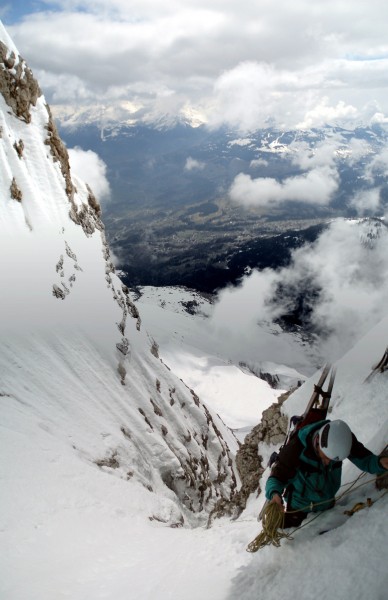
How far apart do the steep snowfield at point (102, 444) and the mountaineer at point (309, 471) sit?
0.36m

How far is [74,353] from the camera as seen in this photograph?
4519cm

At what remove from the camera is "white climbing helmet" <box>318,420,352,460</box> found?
5.73 m

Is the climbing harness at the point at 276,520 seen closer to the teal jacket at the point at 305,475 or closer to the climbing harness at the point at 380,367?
the teal jacket at the point at 305,475

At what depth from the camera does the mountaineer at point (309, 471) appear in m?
6.06

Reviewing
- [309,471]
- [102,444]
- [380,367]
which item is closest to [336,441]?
[309,471]

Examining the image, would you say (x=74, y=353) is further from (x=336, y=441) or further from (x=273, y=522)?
(x=336, y=441)

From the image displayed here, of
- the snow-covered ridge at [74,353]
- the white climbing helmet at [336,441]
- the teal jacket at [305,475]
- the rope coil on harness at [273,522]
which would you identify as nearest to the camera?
the white climbing helmet at [336,441]

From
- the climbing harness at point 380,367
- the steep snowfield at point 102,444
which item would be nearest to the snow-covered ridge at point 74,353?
the steep snowfield at point 102,444

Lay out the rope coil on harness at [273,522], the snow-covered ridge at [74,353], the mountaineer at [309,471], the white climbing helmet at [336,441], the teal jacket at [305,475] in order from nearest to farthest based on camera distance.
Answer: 1. the white climbing helmet at [336,441]
2. the mountaineer at [309,471]
3. the teal jacket at [305,475]
4. the rope coil on harness at [273,522]
5. the snow-covered ridge at [74,353]

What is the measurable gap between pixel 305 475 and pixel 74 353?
42.0m

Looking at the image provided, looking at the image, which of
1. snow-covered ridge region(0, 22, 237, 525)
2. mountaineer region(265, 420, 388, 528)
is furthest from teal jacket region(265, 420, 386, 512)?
snow-covered ridge region(0, 22, 237, 525)

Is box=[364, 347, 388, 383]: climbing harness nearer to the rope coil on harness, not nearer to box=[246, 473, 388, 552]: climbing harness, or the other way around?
box=[246, 473, 388, 552]: climbing harness

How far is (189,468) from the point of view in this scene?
160ft

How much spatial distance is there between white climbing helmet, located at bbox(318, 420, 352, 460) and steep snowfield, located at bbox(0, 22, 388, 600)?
112 centimetres
